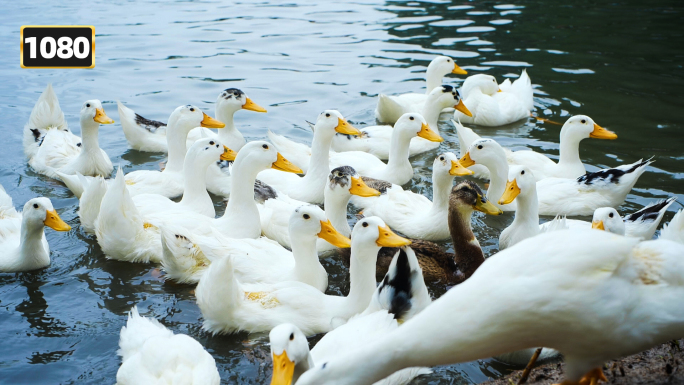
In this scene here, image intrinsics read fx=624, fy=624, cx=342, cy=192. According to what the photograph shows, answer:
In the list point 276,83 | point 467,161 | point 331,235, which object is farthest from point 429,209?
point 276,83

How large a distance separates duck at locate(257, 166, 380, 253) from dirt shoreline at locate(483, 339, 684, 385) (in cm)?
253

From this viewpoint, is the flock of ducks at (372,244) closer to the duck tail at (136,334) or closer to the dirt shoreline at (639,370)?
the duck tail at (136,334)

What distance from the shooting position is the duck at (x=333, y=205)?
6.23 meters

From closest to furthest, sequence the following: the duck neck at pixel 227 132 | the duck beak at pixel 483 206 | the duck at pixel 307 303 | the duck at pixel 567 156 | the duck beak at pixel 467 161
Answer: the duck at pixel 307 303
the duck beak at pixel 483 206
the duck beak at pixel 467 161
the duck at pixel 567 156
the duck neck at pixel 227 132

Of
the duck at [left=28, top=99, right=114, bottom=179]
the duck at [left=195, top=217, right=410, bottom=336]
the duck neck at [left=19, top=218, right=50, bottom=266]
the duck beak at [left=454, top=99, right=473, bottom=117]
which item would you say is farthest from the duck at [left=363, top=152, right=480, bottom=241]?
the duck at [left=28, top=99, right=114, bottom=179]

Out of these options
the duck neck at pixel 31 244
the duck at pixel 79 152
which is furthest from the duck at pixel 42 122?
the duck neck at pixel 31 244

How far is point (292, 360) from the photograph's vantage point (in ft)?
11.9

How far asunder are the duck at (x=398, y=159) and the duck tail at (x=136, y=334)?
404cm

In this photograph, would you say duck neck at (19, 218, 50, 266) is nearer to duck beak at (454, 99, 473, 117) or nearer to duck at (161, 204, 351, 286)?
duck at (161, 204, 351, 286)

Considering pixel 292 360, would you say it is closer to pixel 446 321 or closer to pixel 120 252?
pixel 446 321

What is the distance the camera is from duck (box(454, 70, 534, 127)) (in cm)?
999

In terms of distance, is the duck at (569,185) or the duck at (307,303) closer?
the duck at (307,303)

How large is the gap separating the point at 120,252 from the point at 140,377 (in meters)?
2.19

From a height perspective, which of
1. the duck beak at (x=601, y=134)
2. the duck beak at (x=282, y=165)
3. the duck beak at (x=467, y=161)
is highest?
the duck beak at (x=601, y=134)
